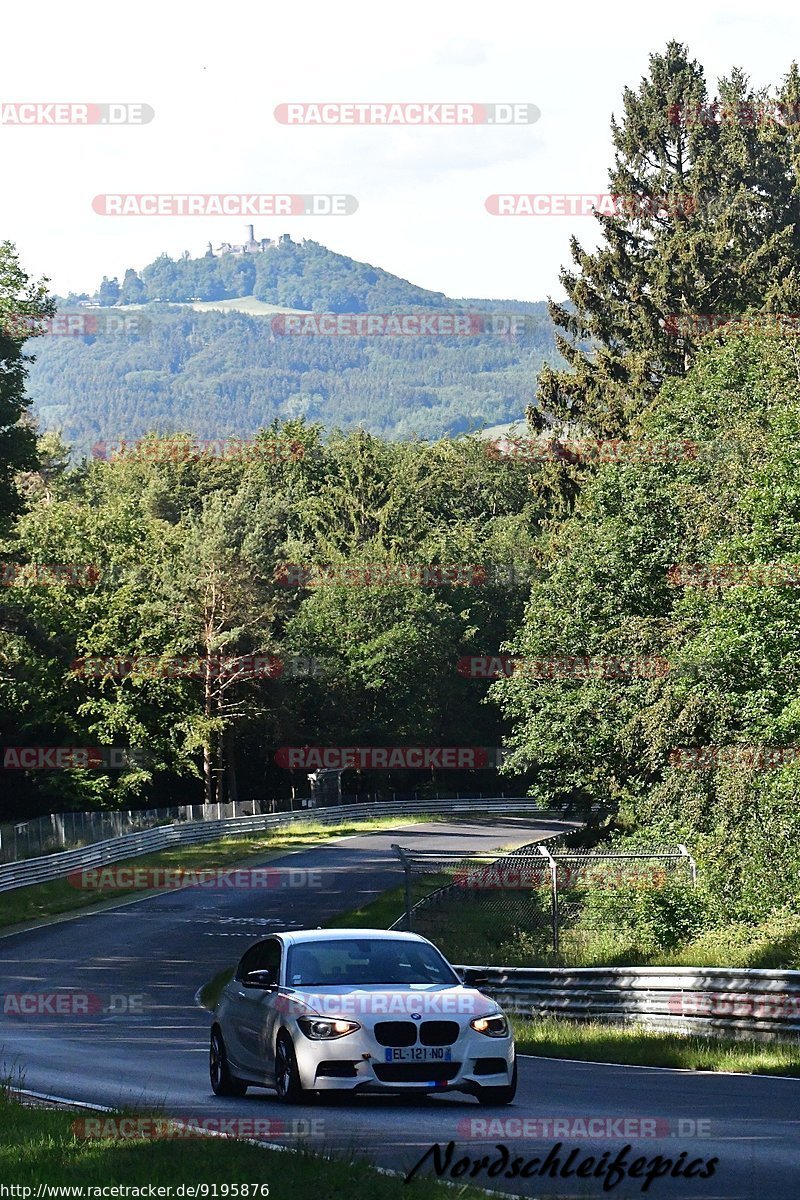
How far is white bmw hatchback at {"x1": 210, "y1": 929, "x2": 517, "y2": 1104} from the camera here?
39.1 feet

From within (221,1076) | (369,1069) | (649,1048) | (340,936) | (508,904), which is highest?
(340,936)

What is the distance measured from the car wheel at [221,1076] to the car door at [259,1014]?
0.35m

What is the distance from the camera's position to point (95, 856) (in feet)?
169

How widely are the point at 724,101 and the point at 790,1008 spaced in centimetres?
5749

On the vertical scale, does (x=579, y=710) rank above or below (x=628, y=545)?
below

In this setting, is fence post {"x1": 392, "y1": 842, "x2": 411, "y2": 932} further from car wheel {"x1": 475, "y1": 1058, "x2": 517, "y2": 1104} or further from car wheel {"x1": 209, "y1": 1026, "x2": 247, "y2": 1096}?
car wheel {"x1": 475, "y1": 1058, "x2": 517, "y2": 1104}

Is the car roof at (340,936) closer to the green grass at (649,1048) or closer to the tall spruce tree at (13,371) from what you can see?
the green grass at (649,1048)

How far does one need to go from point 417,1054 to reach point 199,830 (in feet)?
164

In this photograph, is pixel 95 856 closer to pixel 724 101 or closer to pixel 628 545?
pixel 628 545

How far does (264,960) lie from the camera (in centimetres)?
1388

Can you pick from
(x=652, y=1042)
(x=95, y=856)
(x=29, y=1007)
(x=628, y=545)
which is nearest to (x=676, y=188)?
(x=628, y=545)

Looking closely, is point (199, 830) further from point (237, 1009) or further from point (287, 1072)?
point (287, 1072)

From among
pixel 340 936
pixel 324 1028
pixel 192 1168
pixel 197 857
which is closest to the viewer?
pixel 192 1168

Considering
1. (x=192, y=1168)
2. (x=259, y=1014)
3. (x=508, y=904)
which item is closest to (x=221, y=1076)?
(x=259, y=1014)
